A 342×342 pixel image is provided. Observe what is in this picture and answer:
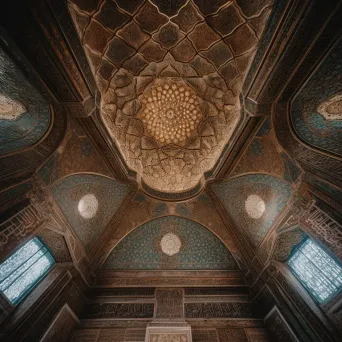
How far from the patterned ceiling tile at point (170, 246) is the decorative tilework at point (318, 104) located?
423 cm

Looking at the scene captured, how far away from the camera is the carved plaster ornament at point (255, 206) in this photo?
5137 mm

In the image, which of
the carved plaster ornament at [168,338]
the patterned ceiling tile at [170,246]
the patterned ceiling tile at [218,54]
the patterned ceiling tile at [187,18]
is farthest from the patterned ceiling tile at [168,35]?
the carved plaster ornament at [168,338]

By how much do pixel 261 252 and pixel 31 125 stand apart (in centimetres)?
646

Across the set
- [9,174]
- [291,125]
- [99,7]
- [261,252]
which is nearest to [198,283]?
[261,252]

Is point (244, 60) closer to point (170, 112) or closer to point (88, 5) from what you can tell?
point (170, 112)

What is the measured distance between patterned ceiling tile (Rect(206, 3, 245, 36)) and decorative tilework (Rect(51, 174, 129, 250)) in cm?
477

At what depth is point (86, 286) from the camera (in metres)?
5.39

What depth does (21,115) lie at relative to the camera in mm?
3729

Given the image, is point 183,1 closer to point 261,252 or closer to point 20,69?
point 20,69

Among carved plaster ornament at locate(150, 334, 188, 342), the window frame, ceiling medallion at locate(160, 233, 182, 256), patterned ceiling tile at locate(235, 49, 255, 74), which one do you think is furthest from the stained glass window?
patterned ceiling tile at locate(235, 49, 255, 74)

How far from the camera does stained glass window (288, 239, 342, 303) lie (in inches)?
148

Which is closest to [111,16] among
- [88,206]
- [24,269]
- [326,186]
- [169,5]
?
[169,5]

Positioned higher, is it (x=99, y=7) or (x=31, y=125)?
(x=99, y=7)

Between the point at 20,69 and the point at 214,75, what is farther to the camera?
the point at 214,75
